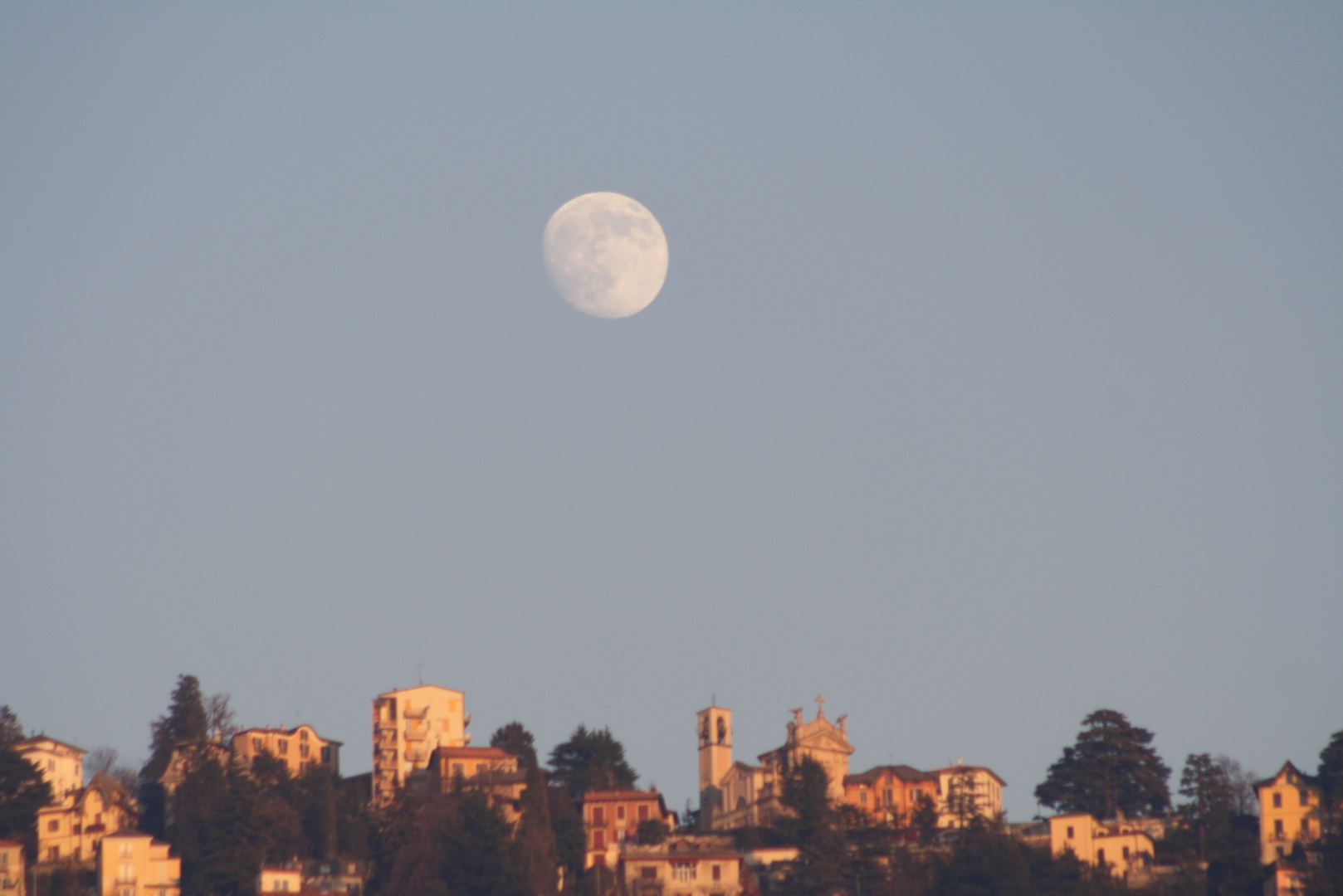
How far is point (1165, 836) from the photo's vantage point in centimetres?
8800

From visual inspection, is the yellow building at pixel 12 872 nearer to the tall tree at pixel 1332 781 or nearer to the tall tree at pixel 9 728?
the tall tree at pixel 9 728

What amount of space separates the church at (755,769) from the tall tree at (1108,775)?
11.3 m

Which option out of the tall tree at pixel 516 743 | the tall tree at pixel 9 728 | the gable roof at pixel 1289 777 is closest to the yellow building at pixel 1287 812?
the gable roof at pixel 1289 777

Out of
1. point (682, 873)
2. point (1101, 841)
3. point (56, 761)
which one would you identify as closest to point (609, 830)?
point (682, 873)

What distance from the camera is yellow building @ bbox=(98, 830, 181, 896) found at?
83188mm

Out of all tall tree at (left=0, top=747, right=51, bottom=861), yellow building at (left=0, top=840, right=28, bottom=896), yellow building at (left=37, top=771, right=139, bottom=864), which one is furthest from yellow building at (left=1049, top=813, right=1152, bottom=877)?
tall tree at (left=0, top=747, right=51, bottom=861)

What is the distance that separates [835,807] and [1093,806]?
13.5 meters

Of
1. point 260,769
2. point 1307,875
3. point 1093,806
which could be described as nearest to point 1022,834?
point 1093,806

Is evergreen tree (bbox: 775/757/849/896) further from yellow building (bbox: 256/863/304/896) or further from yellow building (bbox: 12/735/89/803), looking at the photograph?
yellow building (bbox: 12/735/89/803)

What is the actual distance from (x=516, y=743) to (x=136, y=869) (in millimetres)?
22815

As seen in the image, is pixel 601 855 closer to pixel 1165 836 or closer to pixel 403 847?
pixel 403 847

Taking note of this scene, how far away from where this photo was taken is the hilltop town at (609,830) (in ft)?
265

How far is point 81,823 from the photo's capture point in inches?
3506

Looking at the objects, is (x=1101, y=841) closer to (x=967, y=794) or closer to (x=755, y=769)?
(x=967, y=794)
